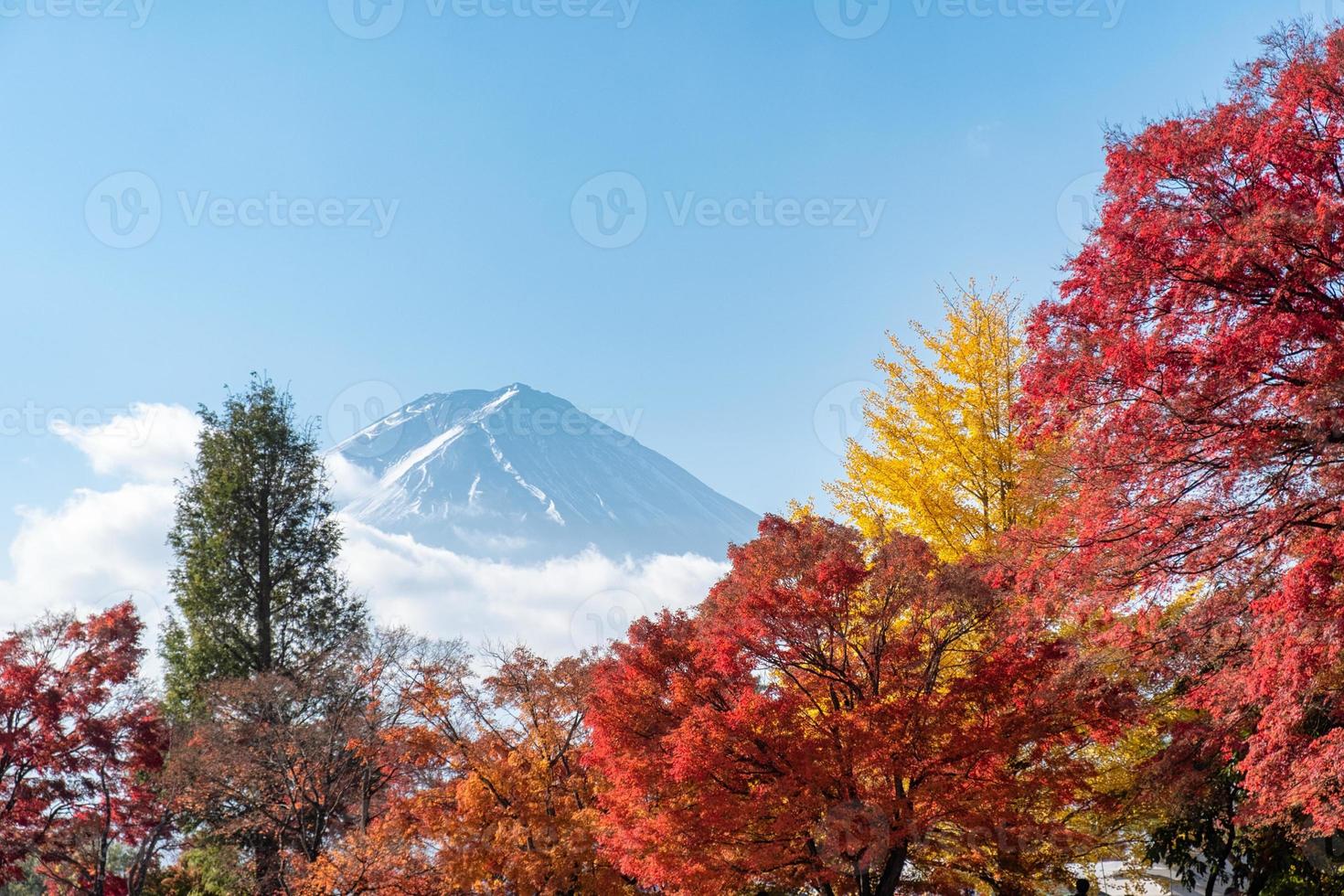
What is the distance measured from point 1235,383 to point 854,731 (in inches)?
216

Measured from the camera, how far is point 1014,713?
445 inches

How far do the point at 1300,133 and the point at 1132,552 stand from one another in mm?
3918

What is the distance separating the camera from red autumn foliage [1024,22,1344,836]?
8.07 m

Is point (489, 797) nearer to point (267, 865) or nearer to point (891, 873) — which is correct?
point (891, 873)

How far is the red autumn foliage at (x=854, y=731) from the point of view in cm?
1109

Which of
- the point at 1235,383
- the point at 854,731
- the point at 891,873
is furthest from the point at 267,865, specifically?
the point at 1235,383

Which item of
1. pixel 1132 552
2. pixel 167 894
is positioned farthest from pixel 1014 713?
pixel 167 894

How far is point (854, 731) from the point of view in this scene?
36.4ft

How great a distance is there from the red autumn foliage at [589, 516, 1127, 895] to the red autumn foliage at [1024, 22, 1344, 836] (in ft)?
7.00

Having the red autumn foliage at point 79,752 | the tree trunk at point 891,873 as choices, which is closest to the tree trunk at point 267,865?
the red autumn foliage at point 79,752

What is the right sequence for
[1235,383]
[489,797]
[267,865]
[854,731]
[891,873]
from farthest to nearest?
1. [267,865]
2. [489,797]
3. [891,873]
4. [854,731]
5. [1235,383]

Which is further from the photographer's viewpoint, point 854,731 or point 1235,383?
point 854,731

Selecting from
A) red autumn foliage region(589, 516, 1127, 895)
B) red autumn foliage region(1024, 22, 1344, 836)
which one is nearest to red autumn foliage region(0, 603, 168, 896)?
red autumn foliage region(589, 516, 1127, 895)

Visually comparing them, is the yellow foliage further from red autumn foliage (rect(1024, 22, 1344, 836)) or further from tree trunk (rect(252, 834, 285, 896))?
tree trunk (rect(252, 834, 285, 896))
